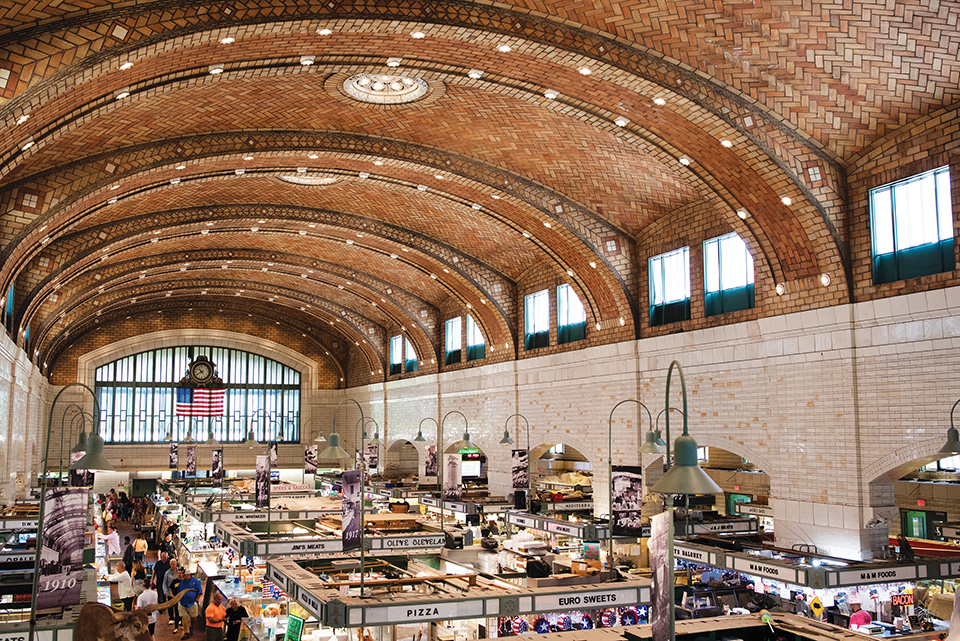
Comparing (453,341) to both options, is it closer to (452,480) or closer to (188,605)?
(452,480)

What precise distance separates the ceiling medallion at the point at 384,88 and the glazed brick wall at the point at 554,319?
8.68 m

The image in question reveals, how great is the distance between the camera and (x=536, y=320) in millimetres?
28484

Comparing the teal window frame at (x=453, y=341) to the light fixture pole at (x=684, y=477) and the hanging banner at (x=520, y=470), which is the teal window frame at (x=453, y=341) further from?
the light fixture pole at (x=684, y=477)

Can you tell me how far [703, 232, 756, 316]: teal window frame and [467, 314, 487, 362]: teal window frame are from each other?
1286 centimetres

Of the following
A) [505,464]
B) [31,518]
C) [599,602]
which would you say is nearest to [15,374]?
[31,518]

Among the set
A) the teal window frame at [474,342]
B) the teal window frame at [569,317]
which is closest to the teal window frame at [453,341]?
the teal window frame at [474,342]

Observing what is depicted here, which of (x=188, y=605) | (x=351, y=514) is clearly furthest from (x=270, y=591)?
(x=351, y=514)

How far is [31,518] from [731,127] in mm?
18794

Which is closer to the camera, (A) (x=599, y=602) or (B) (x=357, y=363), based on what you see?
(A) (x=599, y=602)

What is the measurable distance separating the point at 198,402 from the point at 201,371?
Answer: 1774mm

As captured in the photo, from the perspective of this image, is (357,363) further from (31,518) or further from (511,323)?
(31,518)

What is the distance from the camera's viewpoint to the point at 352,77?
16.5 m

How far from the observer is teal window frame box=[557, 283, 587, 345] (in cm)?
2578

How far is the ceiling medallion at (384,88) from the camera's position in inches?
657
